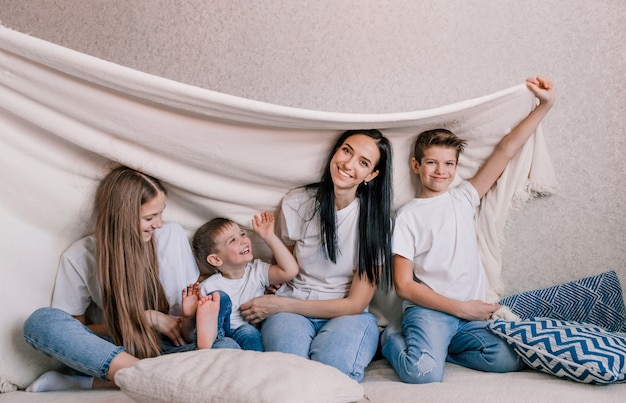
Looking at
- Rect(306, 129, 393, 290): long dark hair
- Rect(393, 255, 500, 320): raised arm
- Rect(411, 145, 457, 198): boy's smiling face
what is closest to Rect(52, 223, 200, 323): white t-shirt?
Rect(306, 129, 393, 290): long dark hair

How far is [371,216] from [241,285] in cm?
38

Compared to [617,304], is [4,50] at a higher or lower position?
higher

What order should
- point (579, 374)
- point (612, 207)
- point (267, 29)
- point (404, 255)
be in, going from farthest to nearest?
point (267, 29)
point (612, 207)
point (404, 255)
point (579, 374)

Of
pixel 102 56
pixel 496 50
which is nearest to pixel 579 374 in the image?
pixel 496 50

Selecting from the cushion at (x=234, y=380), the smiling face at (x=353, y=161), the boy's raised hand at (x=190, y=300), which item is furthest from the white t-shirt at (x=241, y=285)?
the cushion at (x=234, y=380)

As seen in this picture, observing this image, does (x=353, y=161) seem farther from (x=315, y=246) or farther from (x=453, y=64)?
(x=453, y=64)

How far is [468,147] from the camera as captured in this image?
1697 mm

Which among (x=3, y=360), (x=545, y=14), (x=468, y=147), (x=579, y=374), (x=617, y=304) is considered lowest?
(x=3, y=360)

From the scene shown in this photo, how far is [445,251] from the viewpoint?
1.64 m

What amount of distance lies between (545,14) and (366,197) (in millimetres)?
729

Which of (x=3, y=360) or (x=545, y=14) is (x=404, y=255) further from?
(x=3, y=360)

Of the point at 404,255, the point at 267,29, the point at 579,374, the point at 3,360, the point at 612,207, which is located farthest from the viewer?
the point at 267,29

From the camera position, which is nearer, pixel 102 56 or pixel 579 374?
pixel 579 374

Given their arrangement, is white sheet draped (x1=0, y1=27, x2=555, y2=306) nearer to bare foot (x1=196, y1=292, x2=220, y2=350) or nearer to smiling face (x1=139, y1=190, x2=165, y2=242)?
smiling face (x1=139, y1=190, x2=165, y2=242)
